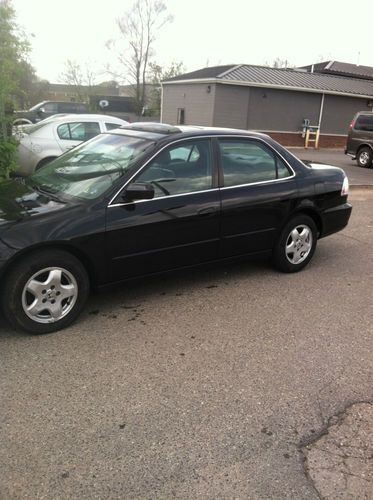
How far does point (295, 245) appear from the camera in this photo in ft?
17.0

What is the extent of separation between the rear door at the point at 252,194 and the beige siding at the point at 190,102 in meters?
17.7

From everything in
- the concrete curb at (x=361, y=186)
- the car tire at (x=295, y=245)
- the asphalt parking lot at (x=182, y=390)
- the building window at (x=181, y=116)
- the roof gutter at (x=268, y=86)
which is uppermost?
the roof gutter at (x=268, y=86)

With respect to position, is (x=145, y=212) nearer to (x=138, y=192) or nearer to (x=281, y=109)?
(x=138, y=192)

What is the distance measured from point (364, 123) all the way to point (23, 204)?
1514 centimetres

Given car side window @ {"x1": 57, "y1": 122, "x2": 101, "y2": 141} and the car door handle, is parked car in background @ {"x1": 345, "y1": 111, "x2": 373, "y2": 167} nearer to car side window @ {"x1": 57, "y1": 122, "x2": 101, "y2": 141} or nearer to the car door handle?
car side window @ {"x1": 57, "y1": 122, "x2": 101, "y2": 141}

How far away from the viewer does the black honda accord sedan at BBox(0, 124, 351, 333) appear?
3.53m

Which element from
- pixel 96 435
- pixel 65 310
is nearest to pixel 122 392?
pixel 96 435

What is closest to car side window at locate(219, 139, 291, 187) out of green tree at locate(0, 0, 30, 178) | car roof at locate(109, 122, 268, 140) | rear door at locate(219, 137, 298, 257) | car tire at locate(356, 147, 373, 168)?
rear door at locate(219, 137, 298, 257)

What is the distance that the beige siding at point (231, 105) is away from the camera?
71.1 ft

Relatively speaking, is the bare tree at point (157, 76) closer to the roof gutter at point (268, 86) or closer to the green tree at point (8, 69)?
the roof gutter at point (268, 86)

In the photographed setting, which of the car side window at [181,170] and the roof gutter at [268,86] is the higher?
the roof gutter at [268,86]

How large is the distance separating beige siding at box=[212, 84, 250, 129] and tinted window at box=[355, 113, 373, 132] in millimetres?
6862

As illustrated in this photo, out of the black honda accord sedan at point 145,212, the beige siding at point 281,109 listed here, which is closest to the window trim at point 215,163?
the black honda accord sedan at point 145,212

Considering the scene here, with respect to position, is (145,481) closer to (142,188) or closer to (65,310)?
(65,310)
